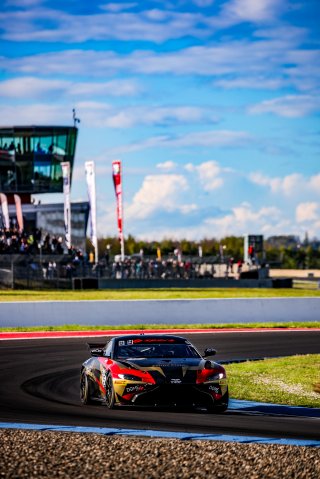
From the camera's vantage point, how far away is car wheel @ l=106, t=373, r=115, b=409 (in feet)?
44.0

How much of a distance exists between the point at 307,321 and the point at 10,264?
57.9 ft

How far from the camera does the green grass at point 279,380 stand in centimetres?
1591

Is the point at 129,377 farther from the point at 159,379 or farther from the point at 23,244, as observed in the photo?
the point at 23,244

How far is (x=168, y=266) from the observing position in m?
62.2

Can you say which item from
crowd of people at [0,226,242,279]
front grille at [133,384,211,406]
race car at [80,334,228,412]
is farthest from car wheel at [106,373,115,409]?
crowd of people at [0,226,242,279]

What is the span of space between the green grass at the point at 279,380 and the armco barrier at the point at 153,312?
33.5 feet

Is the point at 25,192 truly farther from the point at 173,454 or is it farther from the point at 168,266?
A: the point at 173,454

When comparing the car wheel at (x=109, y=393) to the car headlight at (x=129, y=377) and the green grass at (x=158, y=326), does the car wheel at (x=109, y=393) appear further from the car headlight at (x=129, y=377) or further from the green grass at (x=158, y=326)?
the green grass at (x=158, y=326)

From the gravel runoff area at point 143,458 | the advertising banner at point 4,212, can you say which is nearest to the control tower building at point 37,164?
the advertising banner at point 4,212

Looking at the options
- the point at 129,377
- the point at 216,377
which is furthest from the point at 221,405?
the point at 129,377

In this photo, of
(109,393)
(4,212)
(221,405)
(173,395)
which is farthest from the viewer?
(4,212)

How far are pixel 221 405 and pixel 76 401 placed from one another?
2.69 meters

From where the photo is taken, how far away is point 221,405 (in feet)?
43.9

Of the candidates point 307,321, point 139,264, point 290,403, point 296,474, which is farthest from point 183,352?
point 139,264
